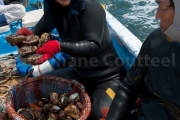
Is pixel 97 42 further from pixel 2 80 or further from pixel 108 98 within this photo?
pixel 2 80

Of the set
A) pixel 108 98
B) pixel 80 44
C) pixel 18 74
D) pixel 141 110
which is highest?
pixel 80 44

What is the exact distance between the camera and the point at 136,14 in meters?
7.59

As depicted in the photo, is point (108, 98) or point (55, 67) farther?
point (55, 67)

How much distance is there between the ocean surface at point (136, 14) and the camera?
6453mm

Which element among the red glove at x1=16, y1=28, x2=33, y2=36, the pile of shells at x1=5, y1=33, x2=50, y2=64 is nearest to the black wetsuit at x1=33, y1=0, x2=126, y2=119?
the red glove at x1=16, y1=28, x2=33, y2=36

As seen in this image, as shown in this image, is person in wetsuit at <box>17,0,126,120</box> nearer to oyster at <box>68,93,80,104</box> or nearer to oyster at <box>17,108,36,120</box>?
oyster at <box>68,93,80,104</box>

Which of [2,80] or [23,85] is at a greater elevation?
[23,85]

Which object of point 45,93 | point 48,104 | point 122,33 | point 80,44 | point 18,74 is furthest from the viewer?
point 18,74

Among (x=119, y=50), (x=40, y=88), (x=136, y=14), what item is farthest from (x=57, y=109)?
(x=136, y=14)

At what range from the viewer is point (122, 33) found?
3.04 metres

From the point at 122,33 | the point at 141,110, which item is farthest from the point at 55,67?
the point at 141,110

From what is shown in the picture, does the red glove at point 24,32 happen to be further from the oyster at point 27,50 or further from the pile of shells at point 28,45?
the oyster at point 27,50

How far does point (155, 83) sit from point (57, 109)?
1.17 meters

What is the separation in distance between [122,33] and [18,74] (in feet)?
5.05
